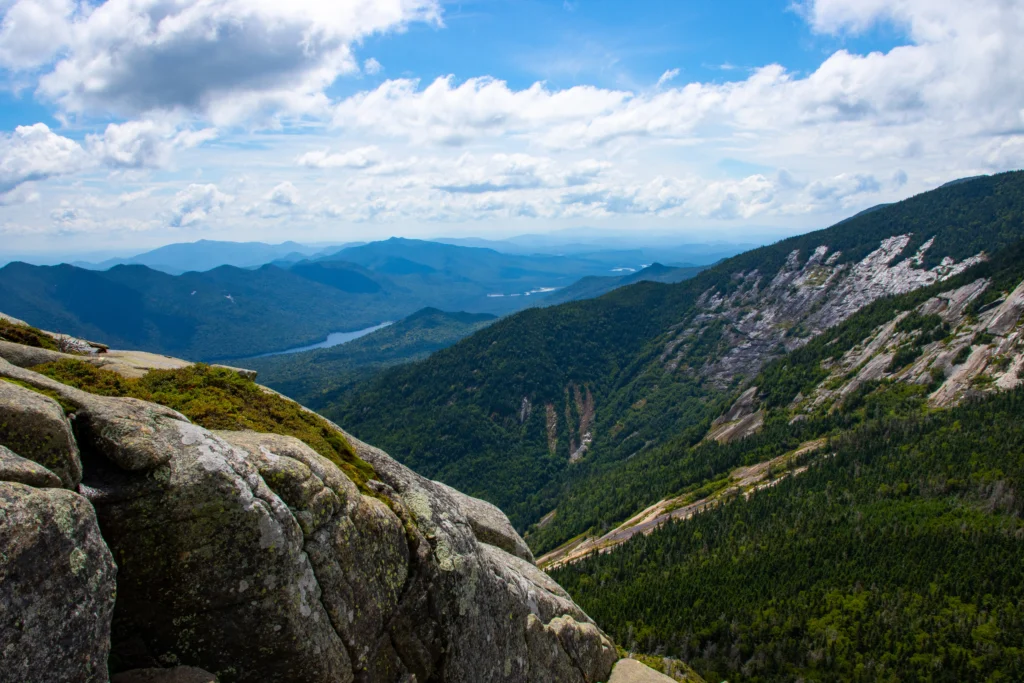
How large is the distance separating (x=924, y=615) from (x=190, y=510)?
290 feet

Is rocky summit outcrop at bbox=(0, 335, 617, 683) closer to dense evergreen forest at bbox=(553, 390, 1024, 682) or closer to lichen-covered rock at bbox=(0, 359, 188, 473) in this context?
lichen-covered rock at bbox=(0, 359, 188, 473)

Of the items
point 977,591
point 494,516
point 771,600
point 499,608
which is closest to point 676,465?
point 771,600

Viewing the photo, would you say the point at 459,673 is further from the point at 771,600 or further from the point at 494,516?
the point at 771,600

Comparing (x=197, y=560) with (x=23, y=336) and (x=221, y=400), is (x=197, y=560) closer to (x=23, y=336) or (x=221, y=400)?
(x=221, y=400)

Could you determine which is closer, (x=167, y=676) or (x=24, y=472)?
(x=24, y=472)

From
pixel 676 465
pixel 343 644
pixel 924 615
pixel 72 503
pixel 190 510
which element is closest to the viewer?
pixel 72 503

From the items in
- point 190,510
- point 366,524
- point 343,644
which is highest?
point 190,510

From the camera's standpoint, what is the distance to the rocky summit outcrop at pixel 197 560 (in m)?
11.3

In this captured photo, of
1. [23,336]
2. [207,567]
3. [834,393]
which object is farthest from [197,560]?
[834,393]

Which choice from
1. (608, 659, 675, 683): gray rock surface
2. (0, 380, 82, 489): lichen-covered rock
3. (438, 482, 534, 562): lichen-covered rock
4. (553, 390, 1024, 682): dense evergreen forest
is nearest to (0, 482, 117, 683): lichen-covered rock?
(0, 380, 82, 489): lichen-covered rock

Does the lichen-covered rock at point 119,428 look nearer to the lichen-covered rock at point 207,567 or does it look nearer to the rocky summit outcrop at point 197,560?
the rocky summit outcrop at point 197,560

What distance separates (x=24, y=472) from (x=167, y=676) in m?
6.25

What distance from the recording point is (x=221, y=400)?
69.9ft

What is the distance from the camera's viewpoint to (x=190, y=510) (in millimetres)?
14266
